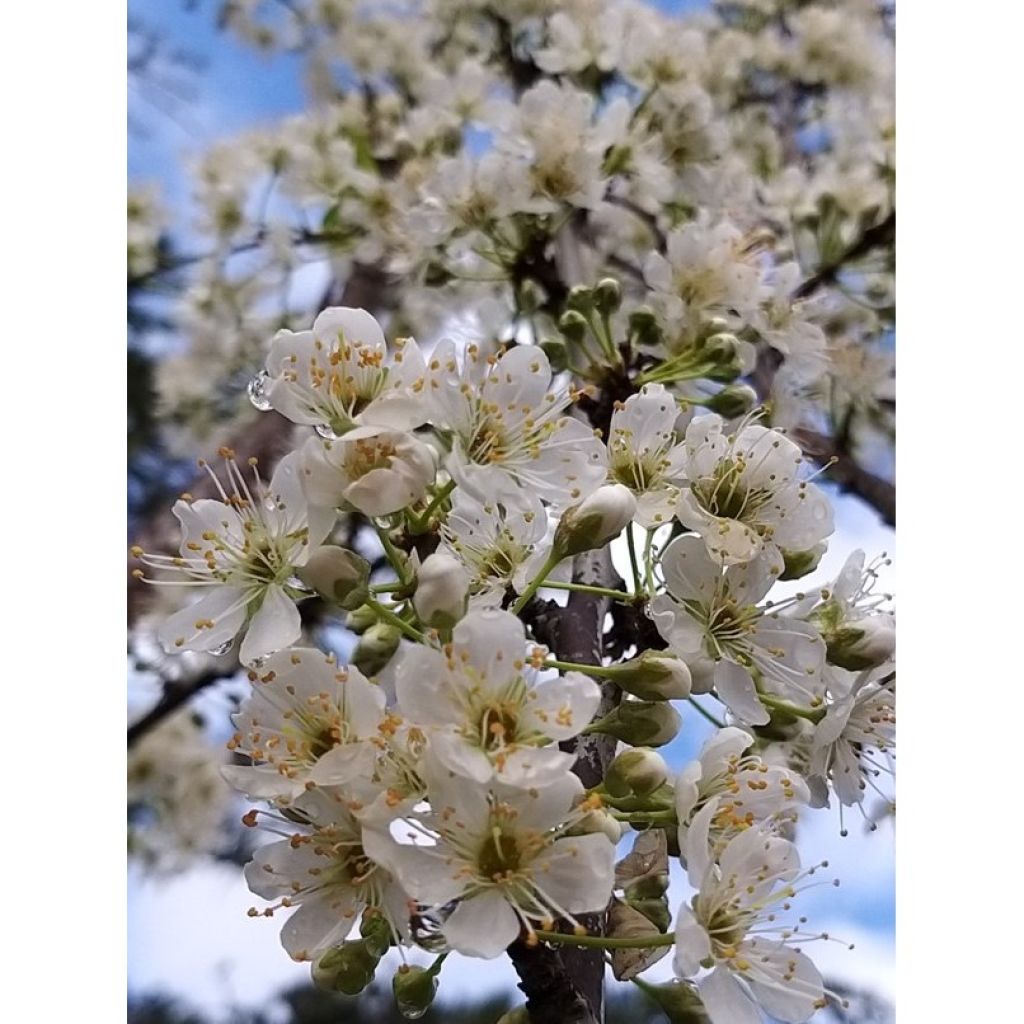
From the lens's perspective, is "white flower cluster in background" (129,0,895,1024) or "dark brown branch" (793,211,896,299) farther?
"dark brown branch" (793,211,896,299)

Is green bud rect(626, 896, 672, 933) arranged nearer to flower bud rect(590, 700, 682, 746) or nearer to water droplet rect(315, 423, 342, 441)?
flower bud rect(590, 700, 682, 746)

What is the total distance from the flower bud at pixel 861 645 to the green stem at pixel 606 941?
0.54 ft

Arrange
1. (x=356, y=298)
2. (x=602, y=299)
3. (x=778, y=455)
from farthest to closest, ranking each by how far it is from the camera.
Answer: (x=356, y=298) < (x=602, y=299) < (x=778, y=455)

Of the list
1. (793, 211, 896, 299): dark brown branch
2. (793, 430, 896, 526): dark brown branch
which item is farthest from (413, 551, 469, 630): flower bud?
(793, 211, 896, 299): dark brown branch

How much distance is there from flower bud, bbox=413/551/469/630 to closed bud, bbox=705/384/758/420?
0.33 m

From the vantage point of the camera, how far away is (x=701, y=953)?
44 centimetres

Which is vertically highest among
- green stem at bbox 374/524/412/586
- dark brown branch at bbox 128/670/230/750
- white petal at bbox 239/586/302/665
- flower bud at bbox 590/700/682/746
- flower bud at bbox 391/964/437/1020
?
green stem at bbox 374/524/412/586

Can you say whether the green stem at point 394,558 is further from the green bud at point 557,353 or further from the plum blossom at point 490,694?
the green bud at point 557,353

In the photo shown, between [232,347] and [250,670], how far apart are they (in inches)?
32.7

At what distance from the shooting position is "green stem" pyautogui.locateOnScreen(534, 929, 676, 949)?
438 mm

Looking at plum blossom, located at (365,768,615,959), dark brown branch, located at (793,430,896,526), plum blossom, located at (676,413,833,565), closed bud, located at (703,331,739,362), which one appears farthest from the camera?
dark brown branch, located at (793,430,896,526)

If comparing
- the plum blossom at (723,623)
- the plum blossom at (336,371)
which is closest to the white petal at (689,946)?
the plum blossom at (723,623)
